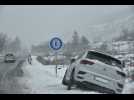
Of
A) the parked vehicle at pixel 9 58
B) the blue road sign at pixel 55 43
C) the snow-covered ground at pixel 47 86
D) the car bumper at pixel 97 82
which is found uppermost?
the blue road sign at pixel 55 43

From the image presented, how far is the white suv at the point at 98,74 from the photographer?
44.5 ft

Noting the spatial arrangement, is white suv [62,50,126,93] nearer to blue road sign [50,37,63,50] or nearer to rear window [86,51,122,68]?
rear window [86,51,122,68]

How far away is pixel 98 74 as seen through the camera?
537 inches

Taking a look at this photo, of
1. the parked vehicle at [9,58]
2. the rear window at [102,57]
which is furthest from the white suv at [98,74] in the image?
the parked vehicle at [9,58]

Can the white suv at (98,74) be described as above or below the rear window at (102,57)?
below

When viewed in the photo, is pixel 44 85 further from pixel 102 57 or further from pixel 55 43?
pixel 102 57

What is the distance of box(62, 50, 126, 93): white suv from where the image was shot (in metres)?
13.6

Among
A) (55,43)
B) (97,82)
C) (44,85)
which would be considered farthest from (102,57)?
(55,43)

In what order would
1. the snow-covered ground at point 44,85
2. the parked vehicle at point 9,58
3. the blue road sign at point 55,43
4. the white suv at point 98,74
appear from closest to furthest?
the white suv at point 98,74, the snow-covered ground at point 44,85, the blue road sign at point 55,43, the parked vehicle at point 9,58

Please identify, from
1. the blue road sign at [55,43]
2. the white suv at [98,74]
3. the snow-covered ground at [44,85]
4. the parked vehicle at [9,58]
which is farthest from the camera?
the parked vehicle at [9,58]

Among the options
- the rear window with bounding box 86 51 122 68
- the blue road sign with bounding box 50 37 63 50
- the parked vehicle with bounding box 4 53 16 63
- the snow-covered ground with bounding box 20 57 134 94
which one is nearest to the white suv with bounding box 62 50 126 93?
the rear window with bounding box 86 51 122 68

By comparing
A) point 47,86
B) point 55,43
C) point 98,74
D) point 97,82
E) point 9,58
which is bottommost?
point 47,86

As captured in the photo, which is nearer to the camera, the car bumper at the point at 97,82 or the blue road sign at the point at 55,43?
the car bumper at the point at 97,82

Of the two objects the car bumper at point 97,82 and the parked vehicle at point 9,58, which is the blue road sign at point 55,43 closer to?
the car bumper at point 97,82
